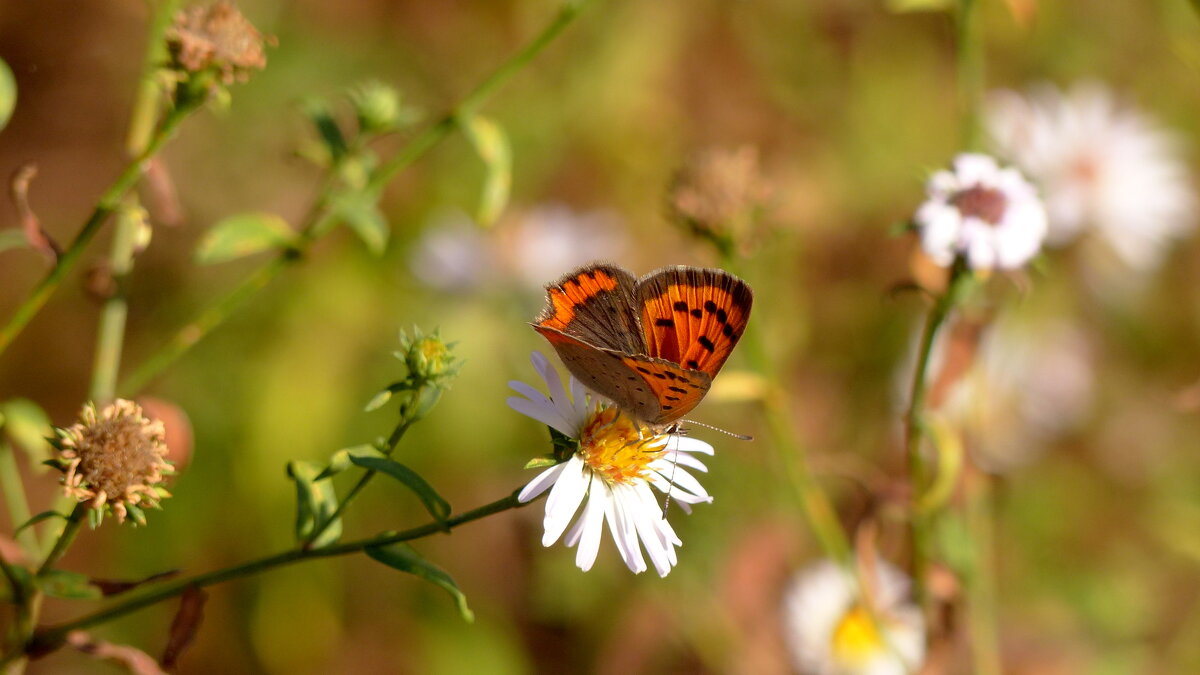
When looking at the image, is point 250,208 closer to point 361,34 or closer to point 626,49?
point 361,34

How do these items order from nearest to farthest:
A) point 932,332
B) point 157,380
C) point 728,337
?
point 728,337
point 932,332
point 157,380

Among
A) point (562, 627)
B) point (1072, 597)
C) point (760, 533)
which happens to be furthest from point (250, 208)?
point (1072, 597)

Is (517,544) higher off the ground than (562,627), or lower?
higher

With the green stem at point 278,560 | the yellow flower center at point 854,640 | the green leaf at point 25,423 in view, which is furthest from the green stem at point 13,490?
the yellow flower center at point 854,640

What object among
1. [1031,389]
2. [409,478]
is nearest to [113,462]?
[409,478]

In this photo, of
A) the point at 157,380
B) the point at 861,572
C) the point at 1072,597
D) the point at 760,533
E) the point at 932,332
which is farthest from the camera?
the point at 1072,597

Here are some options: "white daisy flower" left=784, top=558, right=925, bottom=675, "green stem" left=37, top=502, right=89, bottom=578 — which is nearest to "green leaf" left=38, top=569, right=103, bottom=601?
"green stem" left=37, top=502, right=89, bottom=578

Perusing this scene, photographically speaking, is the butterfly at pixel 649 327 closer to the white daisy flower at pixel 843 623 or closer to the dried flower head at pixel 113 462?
the dried flower head at pixel 113 462

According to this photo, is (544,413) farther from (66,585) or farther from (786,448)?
(786,448)
